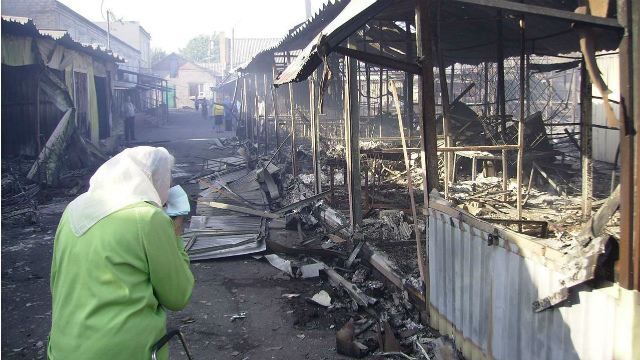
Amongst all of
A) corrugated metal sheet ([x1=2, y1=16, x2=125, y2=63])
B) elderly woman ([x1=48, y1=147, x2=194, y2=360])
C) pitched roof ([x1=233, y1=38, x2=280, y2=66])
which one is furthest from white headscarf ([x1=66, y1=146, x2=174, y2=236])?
pitched roof ([x1=233, y1=38, x2=280, y2=66])

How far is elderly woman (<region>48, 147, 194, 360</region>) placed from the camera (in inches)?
83.6

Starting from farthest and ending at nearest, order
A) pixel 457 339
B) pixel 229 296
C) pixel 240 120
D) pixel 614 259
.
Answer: pixel 240 120 < pixel 229 296 < pixel 457 339 < pixel 614 259

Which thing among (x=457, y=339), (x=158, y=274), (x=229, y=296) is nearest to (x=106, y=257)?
(x=158, y=274)

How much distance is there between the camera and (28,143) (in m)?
15.6

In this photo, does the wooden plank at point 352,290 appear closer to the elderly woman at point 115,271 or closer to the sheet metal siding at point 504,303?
the sheet metal siding at point 504,303

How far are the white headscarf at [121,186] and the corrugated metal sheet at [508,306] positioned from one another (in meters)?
2.31

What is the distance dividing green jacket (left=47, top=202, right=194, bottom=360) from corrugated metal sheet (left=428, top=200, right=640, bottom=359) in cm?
222

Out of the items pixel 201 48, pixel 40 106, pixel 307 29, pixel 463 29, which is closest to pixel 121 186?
pixel 463 29

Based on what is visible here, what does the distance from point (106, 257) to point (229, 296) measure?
4.78 metres

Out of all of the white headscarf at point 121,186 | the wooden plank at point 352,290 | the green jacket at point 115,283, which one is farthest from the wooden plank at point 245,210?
the green jacket at point 115,283

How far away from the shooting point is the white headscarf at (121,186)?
218 cm

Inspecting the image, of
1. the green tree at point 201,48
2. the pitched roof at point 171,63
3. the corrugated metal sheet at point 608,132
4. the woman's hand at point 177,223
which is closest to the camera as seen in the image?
the woman's hand at point 177,223

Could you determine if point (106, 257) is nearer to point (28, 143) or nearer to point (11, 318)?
point (11, 318)

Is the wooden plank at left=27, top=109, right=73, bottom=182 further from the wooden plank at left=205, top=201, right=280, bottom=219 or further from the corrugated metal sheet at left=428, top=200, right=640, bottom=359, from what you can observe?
the corrugated metal sheet at left=428, top=200, right=640, bottom=359
